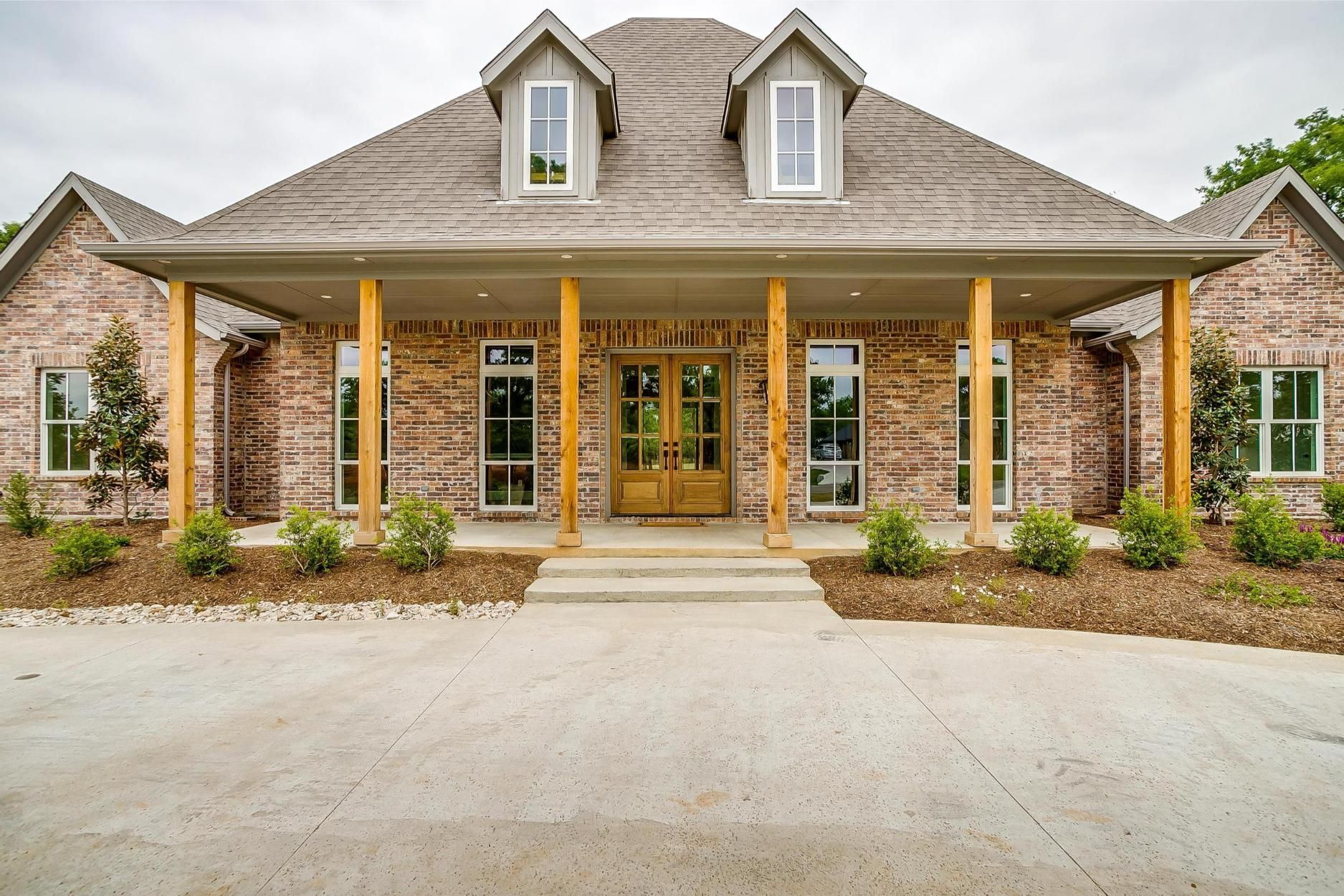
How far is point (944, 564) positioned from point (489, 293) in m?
6.00

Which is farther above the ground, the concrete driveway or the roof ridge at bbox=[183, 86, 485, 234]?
the roof ridge at bbox=[183, 86, 485, 234]

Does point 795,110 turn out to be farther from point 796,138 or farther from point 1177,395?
point 1177,395

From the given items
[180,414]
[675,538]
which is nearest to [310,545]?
[180,414]

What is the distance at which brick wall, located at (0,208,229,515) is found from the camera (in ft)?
30.4

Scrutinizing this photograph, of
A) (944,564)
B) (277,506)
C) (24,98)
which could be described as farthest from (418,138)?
(24,98)

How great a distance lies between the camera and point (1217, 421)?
7922 millimetres

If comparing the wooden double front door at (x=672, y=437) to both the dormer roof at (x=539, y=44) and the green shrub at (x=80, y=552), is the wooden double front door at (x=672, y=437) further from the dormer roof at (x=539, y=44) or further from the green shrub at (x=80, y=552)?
the green shrub at (x=80, y=552)

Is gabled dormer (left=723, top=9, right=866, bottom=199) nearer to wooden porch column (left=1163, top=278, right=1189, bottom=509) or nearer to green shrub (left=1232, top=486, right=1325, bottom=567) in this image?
wooden porch column (left=1163, top=278, right=1189, bottom=509)

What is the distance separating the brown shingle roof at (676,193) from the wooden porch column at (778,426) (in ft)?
2.78

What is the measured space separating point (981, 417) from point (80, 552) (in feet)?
29.4

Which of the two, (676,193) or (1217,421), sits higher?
(676,193)

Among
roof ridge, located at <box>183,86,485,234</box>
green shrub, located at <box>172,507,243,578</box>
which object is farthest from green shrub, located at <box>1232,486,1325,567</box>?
roof ridge, located at <box>183,86,485,234</box>

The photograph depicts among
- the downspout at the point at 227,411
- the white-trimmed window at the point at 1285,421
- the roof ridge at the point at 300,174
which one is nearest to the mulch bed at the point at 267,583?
the downspout at the point at 227,411

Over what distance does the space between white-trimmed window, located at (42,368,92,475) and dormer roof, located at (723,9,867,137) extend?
11.0 meters
